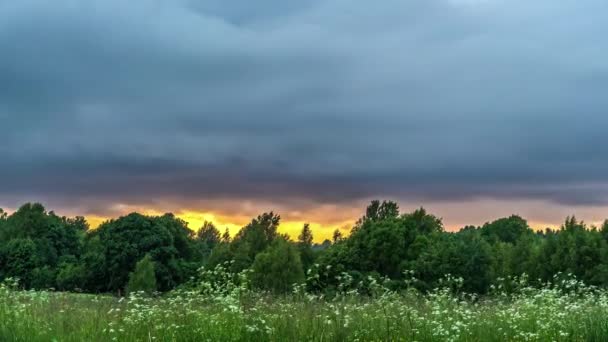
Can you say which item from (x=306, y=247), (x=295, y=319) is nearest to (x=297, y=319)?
(x=295, y=319)

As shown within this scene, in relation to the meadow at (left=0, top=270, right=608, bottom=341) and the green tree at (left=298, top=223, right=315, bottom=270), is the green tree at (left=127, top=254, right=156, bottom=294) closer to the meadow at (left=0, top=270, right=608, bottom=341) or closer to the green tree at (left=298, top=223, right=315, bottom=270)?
the green tree at (left=298, top=223, right=315, bottom=270)

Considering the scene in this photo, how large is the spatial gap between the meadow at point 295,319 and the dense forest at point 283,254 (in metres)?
36.8

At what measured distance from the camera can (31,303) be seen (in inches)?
491

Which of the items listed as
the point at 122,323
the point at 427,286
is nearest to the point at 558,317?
the point at 122,323

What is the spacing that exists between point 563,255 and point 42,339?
188 ft

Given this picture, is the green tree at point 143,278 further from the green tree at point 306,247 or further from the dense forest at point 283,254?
the green tree at point 306,247

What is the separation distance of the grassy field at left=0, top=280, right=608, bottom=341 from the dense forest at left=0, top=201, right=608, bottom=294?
36821 millimetres

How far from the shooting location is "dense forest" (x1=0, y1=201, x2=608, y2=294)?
5550cm

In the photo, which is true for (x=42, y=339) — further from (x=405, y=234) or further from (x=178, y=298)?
(x=405, y=234)

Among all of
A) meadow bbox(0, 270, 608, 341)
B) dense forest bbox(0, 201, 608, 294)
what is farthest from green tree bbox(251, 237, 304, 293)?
meadow bbox(0, 270, 608, 341)

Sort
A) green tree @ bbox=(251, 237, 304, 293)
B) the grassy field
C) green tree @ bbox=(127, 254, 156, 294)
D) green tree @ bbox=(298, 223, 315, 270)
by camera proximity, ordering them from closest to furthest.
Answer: the grassy field, green tree @ bbox=(251, 237, 304, 293), green tree @ bbox=(127, 254, 156, 294), green tree @ bbox=(298, 223, 315, 270)

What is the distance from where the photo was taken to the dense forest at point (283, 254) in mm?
55500

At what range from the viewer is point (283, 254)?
172 ft

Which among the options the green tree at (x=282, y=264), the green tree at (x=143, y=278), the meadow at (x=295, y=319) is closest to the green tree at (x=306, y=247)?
the green tree at (x=282, y=264)
